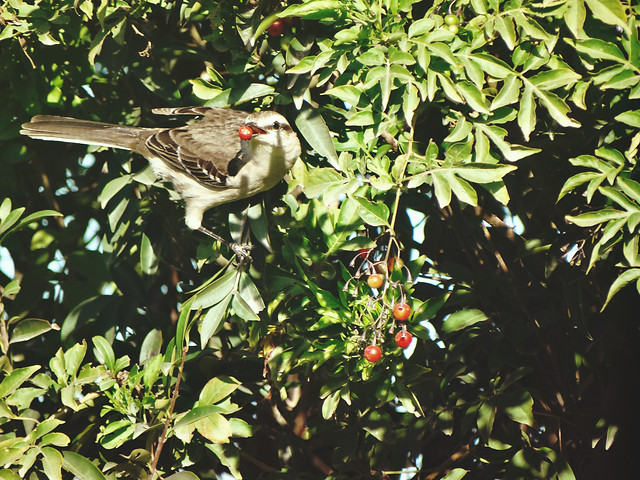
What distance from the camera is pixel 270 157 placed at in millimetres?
3084

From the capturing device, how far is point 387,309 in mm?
2287

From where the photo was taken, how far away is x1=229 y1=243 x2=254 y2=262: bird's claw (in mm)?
2602

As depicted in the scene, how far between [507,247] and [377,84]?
103 centimetres

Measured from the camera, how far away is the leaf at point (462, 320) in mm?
2443

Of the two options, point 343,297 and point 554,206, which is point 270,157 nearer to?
point 343,297

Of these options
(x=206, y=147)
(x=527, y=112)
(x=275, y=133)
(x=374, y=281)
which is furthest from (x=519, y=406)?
(x=206, y=147)

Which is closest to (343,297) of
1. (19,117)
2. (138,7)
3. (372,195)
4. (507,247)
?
(372,195)

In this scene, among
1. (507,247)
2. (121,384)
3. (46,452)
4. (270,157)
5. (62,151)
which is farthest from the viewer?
(62,151)

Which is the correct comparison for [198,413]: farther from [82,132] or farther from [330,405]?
[82,132]

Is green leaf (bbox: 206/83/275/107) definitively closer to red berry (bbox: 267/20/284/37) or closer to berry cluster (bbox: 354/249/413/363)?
red berry (bbox: 267/20/284/37)

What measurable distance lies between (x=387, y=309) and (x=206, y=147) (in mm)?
1668

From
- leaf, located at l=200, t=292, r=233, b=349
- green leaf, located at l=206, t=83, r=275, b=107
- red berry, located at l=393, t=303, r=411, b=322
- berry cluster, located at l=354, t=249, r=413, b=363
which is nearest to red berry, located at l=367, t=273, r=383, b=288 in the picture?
berry cluster, located at l=354, t=249, r=413, b=363

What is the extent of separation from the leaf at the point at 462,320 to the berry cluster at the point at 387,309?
0.62 feet

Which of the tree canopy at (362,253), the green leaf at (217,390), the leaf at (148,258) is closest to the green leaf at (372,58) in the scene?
the tree canopy at (362,253)
